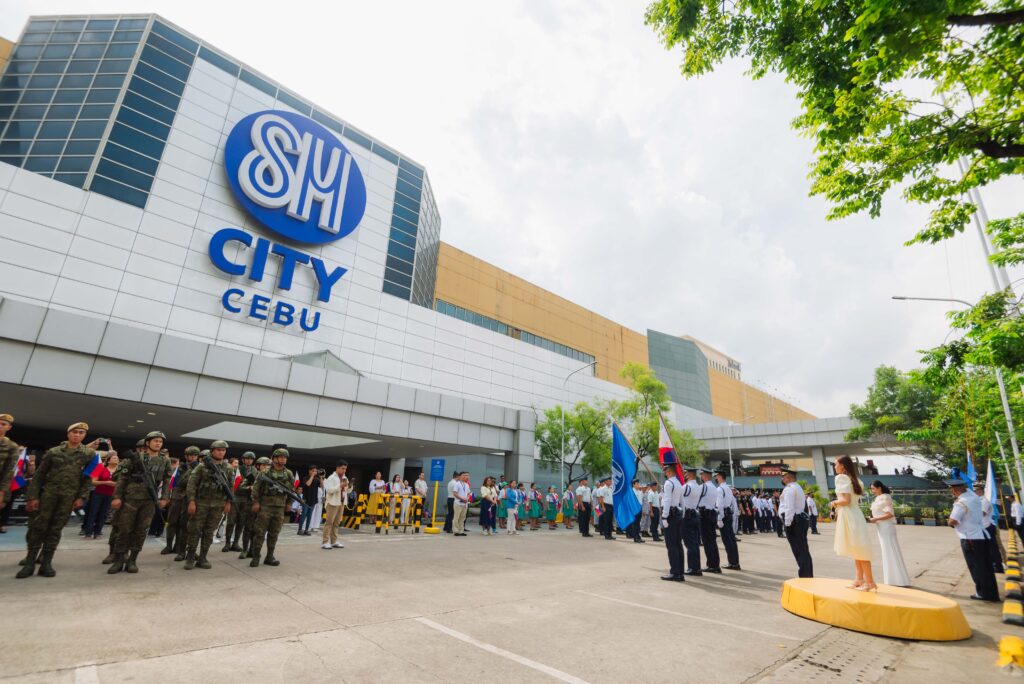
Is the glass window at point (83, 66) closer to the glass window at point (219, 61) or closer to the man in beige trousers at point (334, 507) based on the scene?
the glass window at point (219, 61)

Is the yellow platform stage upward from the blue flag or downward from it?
downward

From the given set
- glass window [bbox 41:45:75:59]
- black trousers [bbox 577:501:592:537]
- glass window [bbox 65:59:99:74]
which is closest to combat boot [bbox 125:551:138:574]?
black trousers [bbox 577:501:592:537]

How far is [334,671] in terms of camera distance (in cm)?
342

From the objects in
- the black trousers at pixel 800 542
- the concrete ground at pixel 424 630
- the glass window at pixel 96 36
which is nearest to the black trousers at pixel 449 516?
the concrete ground at pixel 424 630

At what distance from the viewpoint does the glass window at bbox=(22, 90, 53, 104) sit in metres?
20.2

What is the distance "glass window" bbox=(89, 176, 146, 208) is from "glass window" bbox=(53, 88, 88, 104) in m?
5.13

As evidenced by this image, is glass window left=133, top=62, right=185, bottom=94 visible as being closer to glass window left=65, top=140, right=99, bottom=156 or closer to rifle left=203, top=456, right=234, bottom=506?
glass window left=65, top=140, right=99, bottom=156

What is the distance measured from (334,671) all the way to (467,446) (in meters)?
17.2

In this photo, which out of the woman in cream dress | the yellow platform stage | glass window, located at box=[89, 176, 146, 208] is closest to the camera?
the yellow platform stage

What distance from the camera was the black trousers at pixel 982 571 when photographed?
698cm

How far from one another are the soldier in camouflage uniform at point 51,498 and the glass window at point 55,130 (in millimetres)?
20365

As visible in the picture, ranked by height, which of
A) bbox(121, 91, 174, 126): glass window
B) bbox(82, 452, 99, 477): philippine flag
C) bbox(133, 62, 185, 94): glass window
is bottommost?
bbox(82, 452, 99, 477): philippine flag

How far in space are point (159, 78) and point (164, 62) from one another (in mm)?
1132

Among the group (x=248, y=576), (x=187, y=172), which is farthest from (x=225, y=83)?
(x=248, y=576)
